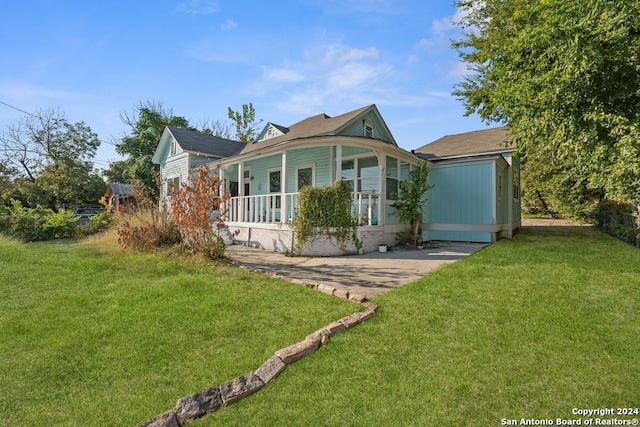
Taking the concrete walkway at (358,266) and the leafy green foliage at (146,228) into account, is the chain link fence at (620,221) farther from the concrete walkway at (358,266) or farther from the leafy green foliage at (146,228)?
the leafy green foliage at (146,228)

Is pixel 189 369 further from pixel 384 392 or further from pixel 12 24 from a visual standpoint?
pixel 12 24

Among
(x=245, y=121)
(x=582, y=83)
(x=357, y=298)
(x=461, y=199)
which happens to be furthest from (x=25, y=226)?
(x=245, y=121)

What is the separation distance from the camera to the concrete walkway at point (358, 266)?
507 cm

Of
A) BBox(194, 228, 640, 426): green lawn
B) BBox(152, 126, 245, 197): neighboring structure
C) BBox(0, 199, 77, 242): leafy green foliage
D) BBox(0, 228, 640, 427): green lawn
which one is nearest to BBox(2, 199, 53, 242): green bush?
BBox(0, 199, 77, 242): leafy green foliage

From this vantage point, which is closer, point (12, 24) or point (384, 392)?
point (384, 392)

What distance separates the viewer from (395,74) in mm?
10953

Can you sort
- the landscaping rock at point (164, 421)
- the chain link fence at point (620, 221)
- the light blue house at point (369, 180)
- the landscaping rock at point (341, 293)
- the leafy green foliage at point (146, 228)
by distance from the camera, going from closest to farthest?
the landscaping rock at point (164, 421)
the landscaping rock at point (341, 293)
the leafy green foliage at point (146, 228)
the light blue house at point (369, 180)
the chain link fence at point (620, 221)

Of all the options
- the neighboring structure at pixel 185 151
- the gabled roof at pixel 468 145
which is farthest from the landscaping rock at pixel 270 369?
the neighboring structure at pixel 185 151

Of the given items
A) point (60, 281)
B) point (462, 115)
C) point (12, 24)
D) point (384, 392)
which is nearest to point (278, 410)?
point (384, 392)

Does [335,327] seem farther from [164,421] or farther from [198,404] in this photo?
[164,421]

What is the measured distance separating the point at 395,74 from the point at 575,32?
630 centimetres

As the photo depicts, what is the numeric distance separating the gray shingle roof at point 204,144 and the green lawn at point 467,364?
14.2 m

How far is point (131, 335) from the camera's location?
3.15m

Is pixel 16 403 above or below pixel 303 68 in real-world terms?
below
